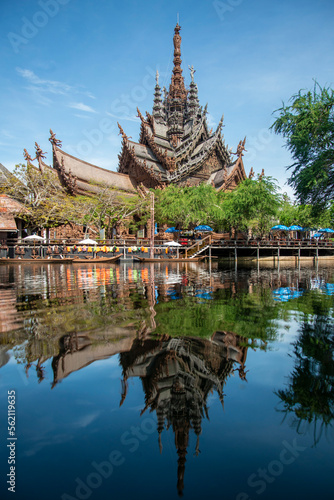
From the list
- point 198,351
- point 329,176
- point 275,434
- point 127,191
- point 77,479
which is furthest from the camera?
point 127,191

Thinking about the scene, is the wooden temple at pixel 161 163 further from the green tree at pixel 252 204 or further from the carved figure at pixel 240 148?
the green tree at pixel 252 204

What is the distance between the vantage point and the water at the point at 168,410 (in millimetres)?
1873

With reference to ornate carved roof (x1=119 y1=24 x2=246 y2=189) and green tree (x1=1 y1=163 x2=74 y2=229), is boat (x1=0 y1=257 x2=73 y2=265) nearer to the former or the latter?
green tree (x1=1 y1=163 x2=74 y2=229)

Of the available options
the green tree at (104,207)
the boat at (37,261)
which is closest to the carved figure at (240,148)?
the green tree at (104,207)

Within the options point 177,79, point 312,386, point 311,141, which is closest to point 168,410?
point 312,386

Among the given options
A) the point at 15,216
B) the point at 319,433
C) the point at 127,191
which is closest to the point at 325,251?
the point at 127,191

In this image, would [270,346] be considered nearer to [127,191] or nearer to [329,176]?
[329,176]

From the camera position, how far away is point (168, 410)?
262cm

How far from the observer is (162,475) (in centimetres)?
190

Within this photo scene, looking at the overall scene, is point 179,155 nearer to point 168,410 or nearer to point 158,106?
point 158,106

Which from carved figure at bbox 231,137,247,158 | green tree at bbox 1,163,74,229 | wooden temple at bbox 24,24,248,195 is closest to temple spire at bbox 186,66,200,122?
wooden temple at bbox 24,24,248,195

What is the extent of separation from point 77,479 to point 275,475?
45.3 inches

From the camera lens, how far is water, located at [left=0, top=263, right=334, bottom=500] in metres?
1.87

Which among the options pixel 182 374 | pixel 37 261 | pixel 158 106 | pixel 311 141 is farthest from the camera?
pixel 158 106
